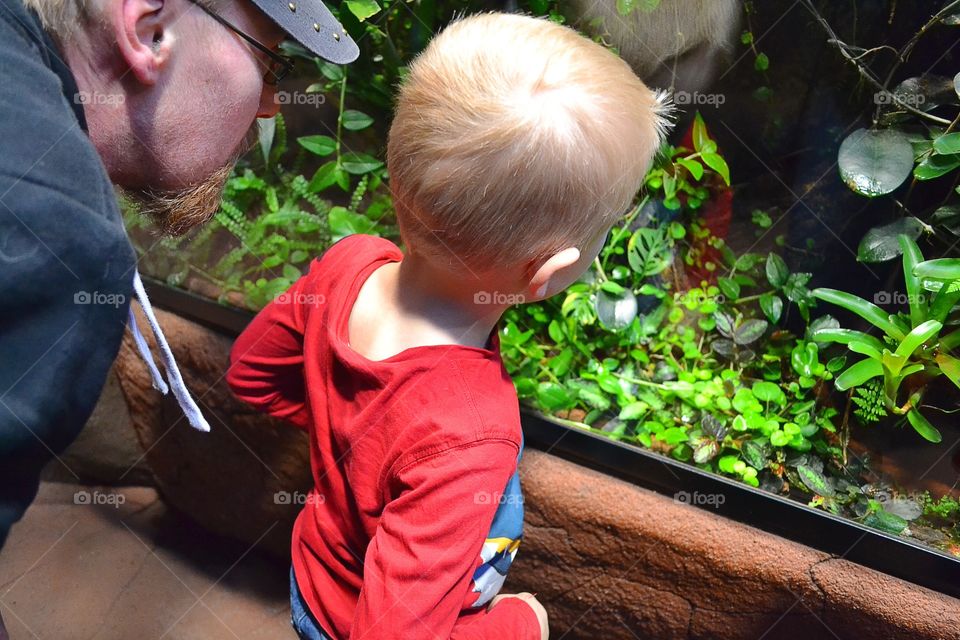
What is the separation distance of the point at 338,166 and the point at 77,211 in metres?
1.53

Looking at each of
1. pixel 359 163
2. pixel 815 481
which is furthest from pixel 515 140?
pixel 359 163

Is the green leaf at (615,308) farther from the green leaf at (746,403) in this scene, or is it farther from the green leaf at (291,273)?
the green leaf at (291,273)

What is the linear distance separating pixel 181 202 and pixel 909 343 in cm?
Result: 149

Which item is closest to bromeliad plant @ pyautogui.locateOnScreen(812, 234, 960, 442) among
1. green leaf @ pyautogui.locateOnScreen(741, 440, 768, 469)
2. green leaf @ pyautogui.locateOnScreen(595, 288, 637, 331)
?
green leaf @ pyautogui.locateOnScreen(741, 440, 768, 469)

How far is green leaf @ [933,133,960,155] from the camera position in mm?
1616

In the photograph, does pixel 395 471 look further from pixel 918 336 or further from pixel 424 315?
pixel 918 336

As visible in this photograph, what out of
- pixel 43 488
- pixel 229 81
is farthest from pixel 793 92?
pixel 43 488

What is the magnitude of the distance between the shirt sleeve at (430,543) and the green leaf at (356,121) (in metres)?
1.54

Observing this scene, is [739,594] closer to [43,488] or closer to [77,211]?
[77,211]

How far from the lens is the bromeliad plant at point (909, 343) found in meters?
1.64

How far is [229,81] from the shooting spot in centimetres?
116

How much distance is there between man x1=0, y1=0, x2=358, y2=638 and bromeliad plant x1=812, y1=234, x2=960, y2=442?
1275mm

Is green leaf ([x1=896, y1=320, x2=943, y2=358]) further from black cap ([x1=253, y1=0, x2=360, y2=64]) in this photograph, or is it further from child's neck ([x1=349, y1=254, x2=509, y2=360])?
black cap ([x1=253, y1=0, x2=360, y2=64])

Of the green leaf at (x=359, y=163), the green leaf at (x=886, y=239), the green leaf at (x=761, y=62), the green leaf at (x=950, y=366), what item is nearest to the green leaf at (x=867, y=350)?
the green leaf at (x=950, y=366)
